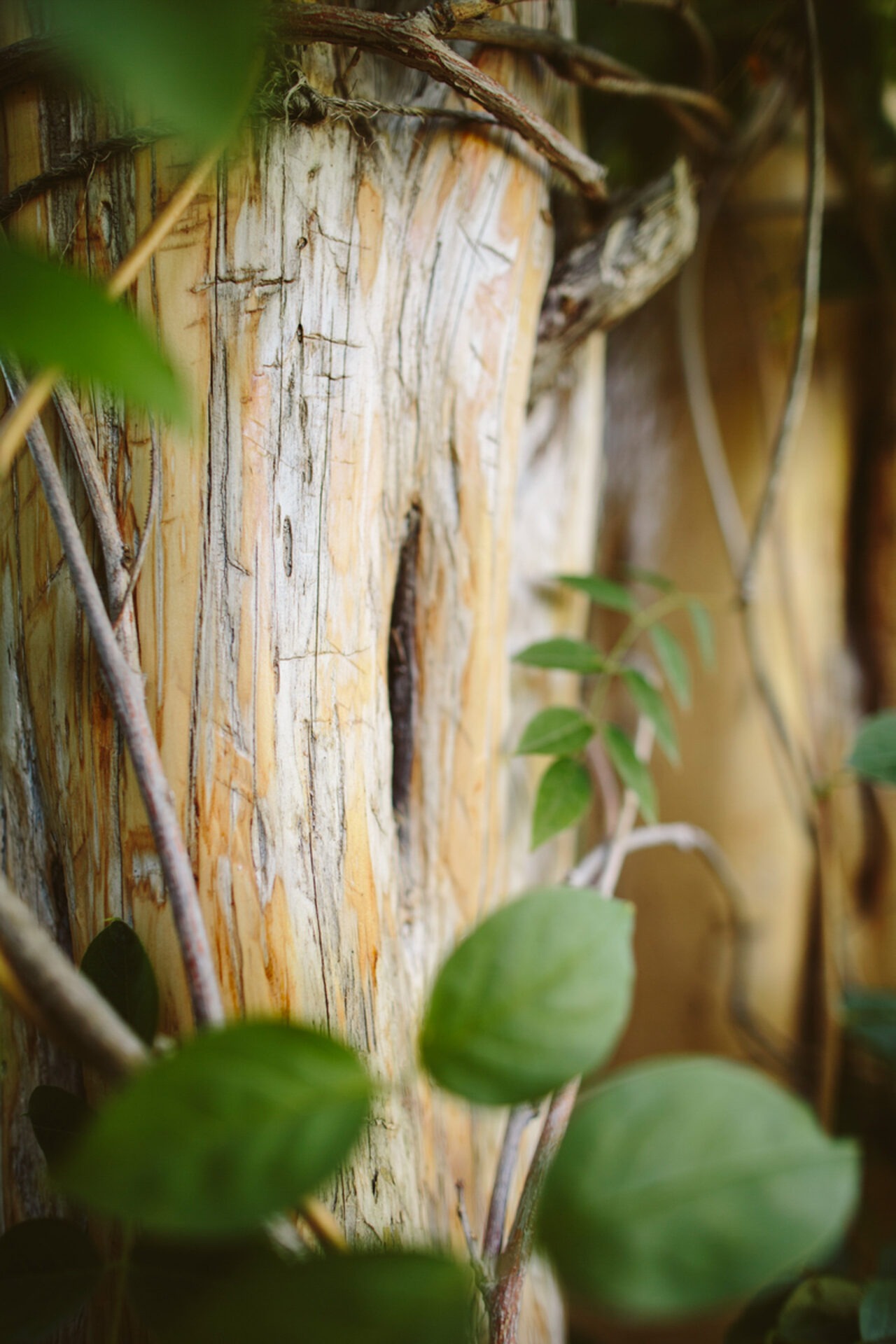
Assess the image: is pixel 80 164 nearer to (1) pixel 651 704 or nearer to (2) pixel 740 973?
(1) pixel 651 704

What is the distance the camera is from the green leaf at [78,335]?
17cm

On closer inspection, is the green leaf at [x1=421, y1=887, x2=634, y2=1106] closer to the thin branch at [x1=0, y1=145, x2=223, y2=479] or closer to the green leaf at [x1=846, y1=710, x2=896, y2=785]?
the thin branch at [x1=0, y1=145, x2=223, y2=479]

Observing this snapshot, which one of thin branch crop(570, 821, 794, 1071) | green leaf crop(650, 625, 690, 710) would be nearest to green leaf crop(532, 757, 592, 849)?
green leaf crop(650, 625, 690, 710)

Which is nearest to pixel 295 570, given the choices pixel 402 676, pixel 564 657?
pixel 402 676

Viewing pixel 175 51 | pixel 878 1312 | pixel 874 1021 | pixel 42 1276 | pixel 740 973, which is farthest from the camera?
pixel 740 973

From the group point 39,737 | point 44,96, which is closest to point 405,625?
point 39,737

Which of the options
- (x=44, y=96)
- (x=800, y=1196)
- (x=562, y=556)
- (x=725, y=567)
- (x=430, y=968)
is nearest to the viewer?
(x=800, y=1196)

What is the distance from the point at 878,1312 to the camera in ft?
1.22

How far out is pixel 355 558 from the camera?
15.5 inches

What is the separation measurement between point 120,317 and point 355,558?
22 centimetres

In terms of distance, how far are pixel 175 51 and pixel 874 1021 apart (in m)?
0.79

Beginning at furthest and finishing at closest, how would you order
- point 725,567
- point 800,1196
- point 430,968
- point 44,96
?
1. point 725,567
2. point 430,968
3. point 44,96
4. point 800,1196

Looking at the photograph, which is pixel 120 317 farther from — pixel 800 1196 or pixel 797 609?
pixel 797 609

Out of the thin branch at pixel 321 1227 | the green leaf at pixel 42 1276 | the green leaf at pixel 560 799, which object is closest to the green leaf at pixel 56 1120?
the green leaf at pixel 42 1276
